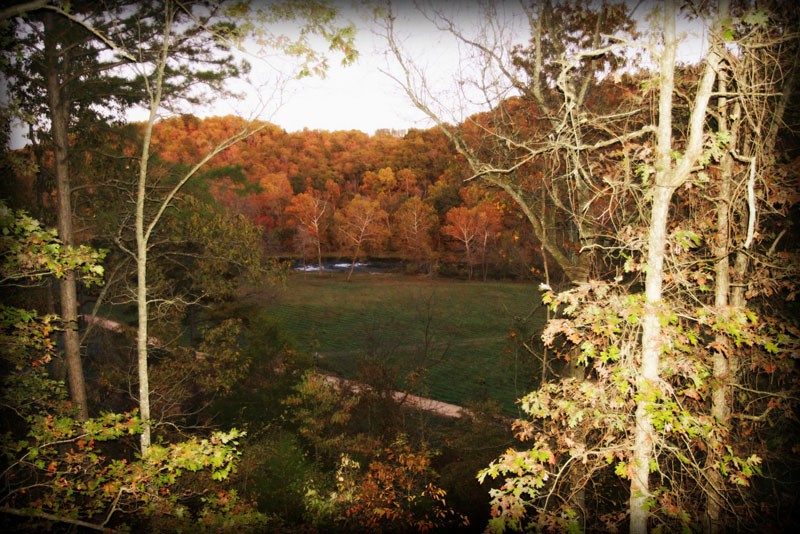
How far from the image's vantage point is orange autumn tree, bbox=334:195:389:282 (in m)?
52.8

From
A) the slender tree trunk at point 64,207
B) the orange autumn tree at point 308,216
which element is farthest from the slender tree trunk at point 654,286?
the orange autumn tree at point 308,216

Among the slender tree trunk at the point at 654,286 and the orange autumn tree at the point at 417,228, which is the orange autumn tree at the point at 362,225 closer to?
the orange autumn tree at the point at 417,228

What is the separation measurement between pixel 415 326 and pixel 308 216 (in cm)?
2570

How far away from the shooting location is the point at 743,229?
209 inches

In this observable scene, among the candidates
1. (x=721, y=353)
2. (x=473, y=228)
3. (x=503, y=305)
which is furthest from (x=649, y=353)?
(x=473, y=228)

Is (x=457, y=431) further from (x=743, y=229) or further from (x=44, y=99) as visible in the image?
(x=44, y=99)

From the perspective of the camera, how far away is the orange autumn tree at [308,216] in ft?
176

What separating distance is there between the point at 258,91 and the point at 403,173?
1984 inches

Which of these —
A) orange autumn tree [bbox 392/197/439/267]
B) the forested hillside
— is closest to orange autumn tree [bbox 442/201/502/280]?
orange autumn tree [bbox 392/197/439/267]

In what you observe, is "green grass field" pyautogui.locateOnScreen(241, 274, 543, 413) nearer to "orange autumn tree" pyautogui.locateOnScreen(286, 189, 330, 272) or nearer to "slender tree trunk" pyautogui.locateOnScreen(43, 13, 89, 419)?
"orange autumn tree" pyautogui.locateOnScreen(286, 189, 330, 272)

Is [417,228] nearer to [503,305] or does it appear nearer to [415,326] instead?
[415,326]

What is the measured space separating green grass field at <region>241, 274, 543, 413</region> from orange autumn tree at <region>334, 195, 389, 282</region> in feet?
15.8

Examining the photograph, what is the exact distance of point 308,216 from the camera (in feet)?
178

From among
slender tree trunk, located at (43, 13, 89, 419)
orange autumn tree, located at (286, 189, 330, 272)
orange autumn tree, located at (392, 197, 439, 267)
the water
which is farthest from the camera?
the water
